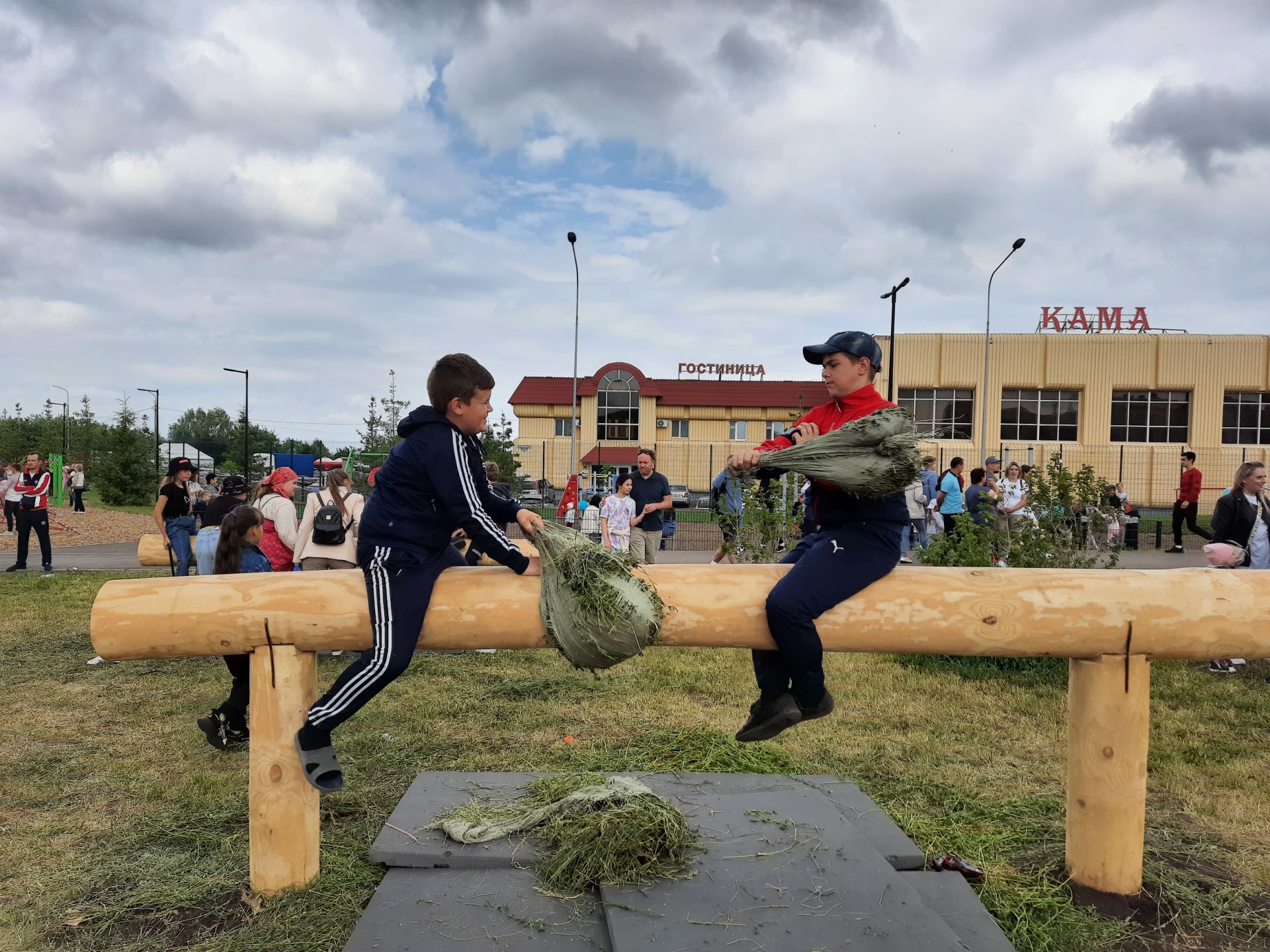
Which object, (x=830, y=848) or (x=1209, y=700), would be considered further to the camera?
(x=1209, y=700)

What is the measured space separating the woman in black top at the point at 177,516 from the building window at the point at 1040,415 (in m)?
38.4

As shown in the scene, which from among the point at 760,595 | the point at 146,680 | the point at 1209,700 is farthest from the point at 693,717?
the point at 146,680

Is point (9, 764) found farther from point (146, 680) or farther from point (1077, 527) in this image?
point (1077, 527)

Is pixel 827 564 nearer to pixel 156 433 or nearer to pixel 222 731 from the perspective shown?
pixel 222 731

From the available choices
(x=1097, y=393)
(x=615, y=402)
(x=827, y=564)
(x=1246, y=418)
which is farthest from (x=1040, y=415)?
(x=827, y=564)

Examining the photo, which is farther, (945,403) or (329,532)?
(945,403)

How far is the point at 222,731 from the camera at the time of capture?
563 cm

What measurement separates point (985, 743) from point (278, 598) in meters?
4.79

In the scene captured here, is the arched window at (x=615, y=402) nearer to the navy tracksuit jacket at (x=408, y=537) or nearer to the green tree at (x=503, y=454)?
the green tree at (x=503, y=454)

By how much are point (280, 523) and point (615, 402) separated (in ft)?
131

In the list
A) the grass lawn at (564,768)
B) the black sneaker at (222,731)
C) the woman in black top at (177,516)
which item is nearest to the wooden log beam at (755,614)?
the grass lawn at (564,768)

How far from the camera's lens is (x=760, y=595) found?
386 centimetres

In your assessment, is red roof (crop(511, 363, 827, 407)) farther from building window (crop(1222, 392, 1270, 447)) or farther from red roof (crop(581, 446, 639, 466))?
building window (crop(1222, 392, 1270, 447))

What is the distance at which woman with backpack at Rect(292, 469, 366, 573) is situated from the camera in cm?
779
